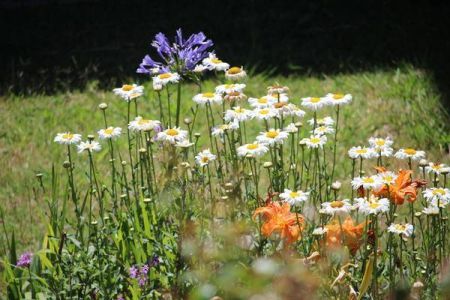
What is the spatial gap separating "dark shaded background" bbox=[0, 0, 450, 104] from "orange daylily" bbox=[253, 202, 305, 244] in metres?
2.88

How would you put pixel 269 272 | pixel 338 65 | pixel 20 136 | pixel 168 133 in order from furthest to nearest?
pixel 338 65
pixel 20 136
pixel 168 133
pixel 269 272

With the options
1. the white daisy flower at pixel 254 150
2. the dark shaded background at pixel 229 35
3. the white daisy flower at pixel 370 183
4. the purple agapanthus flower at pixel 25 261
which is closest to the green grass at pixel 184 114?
the dark shaded background at pixel 229 35

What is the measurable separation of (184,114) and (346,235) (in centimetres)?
265

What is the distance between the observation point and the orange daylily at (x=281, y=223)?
2016mm

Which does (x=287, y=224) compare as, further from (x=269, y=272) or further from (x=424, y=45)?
(x=424, y=45)

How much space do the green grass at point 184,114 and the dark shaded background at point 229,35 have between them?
0.61ft

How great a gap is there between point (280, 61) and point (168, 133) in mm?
3266

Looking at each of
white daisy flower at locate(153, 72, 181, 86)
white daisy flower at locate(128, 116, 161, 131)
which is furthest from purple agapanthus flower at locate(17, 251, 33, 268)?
white daisy flower at locate(153, 72, 181, 86)

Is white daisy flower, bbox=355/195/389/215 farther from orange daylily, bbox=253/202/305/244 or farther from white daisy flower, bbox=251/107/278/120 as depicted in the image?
white daisy flower, bbox=251/107/278/120

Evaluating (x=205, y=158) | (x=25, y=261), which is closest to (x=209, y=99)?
(x=205, y=158)

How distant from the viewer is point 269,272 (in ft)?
3.81

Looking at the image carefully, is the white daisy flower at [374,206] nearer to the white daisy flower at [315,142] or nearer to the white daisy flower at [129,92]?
the white daisy flower at [315,142]

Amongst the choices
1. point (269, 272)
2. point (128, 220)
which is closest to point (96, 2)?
point (128, 220)

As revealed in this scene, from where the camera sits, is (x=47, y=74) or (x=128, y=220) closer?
(x=128, y=220)
